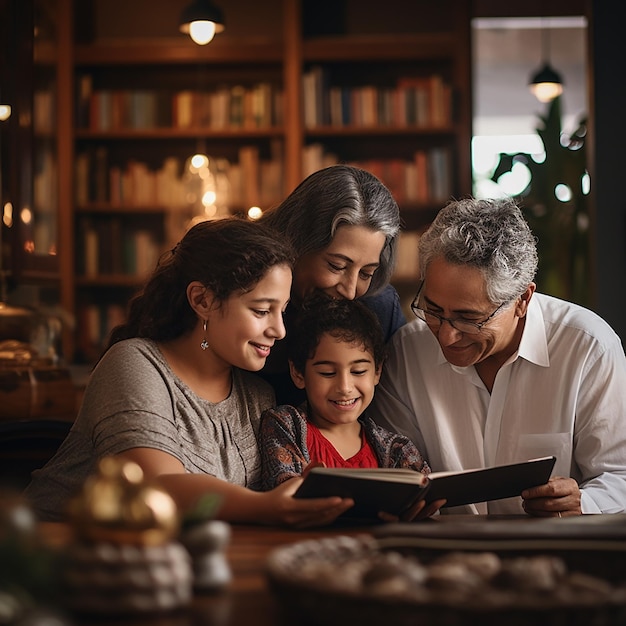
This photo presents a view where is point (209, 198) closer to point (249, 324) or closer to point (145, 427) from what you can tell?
point (249, 324)

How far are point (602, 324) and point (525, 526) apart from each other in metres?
1.18

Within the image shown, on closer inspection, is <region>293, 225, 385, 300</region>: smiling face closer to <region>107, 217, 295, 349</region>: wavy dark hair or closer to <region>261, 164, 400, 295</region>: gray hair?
<region>261, 164, 400, 295</region>: gray hair

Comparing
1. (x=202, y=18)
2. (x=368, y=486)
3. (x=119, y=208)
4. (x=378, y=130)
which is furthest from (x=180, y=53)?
(x=368, y=486)

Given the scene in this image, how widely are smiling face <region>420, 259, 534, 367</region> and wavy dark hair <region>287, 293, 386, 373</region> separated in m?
0.15

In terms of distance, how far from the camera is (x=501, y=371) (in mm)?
2389

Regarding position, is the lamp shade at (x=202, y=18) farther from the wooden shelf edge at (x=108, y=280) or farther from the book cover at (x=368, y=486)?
the book cover at (x=368, y=486)

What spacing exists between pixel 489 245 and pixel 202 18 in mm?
3236

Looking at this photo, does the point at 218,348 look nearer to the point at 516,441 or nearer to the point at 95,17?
the point at 516,441

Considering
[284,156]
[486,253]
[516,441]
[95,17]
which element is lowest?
[516,441]

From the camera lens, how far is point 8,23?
13.6 feet

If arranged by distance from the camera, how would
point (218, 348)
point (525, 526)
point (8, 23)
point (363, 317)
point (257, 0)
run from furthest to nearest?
point (257, 0) → point (8, 23) → point (363, 317) → point (218, 348) → point (525, 526)

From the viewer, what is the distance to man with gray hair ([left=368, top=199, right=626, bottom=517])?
2230 millimetres

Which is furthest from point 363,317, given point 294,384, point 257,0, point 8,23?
point 257,0

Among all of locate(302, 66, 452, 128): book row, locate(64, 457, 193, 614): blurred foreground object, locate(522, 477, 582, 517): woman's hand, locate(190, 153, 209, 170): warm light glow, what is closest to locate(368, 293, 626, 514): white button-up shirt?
locate(522, 477, 582, 517): woman's hand
